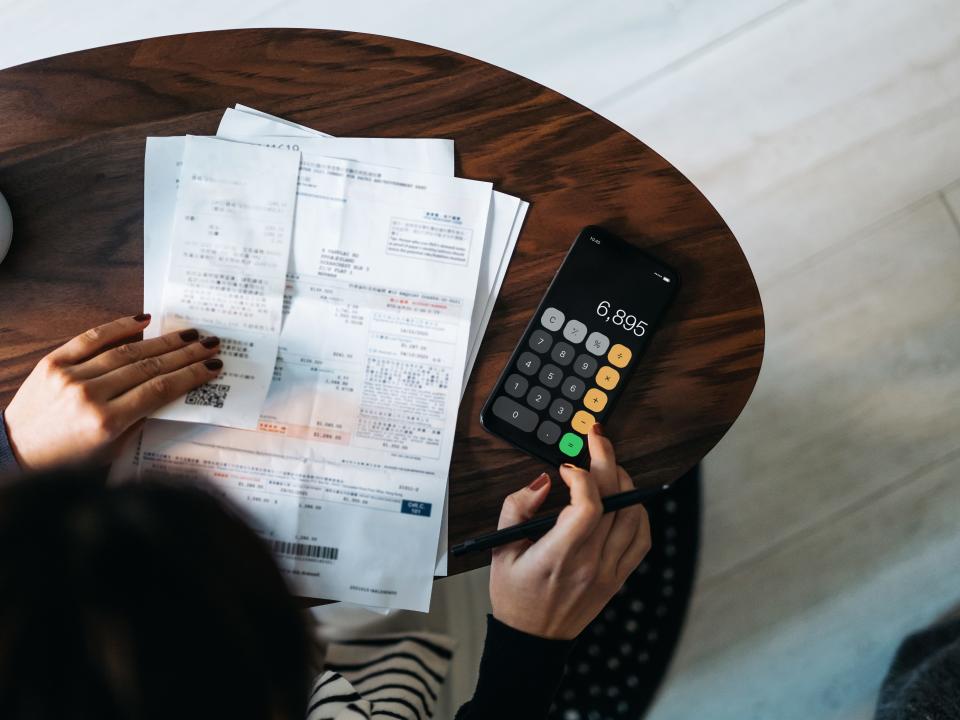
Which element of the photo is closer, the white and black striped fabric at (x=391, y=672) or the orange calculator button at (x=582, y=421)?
the orange calculator button at (x=582, y=421)

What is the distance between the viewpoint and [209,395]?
23.3 inches

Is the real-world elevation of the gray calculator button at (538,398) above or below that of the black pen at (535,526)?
above

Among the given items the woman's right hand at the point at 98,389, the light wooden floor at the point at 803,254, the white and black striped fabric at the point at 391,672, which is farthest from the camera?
the light wooden floor at the point at 803,254

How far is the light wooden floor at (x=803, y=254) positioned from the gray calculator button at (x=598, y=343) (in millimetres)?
456

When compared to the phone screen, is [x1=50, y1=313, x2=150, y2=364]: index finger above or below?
below

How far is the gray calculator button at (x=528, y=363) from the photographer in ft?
1.98

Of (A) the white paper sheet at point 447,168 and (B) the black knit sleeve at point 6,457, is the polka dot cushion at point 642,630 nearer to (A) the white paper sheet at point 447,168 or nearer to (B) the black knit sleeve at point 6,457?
(A) the white paper sheet at point 447,168

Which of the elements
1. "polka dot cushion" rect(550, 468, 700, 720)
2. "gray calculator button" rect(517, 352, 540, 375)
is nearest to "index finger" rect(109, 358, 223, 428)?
"gray calculator button" rect(517, 352, 540, 375)

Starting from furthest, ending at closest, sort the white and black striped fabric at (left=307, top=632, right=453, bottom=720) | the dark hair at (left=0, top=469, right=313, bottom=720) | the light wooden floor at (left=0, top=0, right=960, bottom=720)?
the light wooden floor at (left=0, top=0, right=960, bottom=720) → the white and black striped fabric at (left=307, top=632, right=453, bottom=720) → the dark hair at (left=0, top=469, right=313, bottom=720)

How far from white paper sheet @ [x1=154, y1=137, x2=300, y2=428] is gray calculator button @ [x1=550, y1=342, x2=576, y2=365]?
0.23m

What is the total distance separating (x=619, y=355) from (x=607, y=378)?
0.8 inches

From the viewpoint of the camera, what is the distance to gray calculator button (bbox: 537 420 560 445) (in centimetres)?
60

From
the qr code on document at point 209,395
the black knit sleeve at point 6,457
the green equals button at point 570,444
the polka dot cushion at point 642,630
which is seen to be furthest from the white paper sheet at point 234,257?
the polka dot cushion at point 642,630

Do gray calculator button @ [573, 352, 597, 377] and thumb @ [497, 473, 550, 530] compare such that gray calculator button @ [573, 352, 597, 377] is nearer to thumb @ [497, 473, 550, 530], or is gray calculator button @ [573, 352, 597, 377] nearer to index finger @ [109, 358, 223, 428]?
thumb @ [497, 473, 550, 530]
